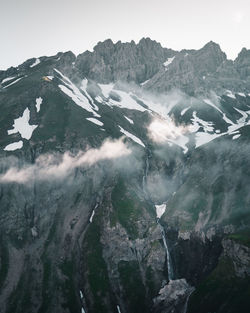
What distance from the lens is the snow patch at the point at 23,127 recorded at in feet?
594

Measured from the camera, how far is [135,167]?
17800cm

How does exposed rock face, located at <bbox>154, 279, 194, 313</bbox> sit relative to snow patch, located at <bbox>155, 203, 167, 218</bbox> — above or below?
below

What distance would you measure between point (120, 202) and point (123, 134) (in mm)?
55152

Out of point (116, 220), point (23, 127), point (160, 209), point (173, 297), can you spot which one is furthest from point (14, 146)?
point (173, 297)

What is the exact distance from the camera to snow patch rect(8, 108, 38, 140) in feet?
594

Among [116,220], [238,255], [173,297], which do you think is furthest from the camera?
[116,220]

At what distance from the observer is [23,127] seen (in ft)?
614

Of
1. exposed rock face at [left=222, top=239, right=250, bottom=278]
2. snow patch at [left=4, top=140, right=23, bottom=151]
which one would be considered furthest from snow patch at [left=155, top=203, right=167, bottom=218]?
snow patch at [left=4, top=140, right=23, bottom=151]

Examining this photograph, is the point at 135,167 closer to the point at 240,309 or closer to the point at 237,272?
the point at 237,272

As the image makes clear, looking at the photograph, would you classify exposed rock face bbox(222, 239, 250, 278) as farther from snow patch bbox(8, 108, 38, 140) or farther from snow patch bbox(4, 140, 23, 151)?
snow patch bbox(8, 108, 38, 140)

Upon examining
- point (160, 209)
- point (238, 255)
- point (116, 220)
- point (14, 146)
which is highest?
point (14, 146)

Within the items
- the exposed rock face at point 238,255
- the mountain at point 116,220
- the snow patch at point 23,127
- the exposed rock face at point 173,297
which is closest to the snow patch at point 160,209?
the mountain at point 116,220

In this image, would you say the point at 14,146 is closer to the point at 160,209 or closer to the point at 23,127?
the point at 23,127

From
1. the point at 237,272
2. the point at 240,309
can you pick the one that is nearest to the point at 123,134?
the point at 237,272
